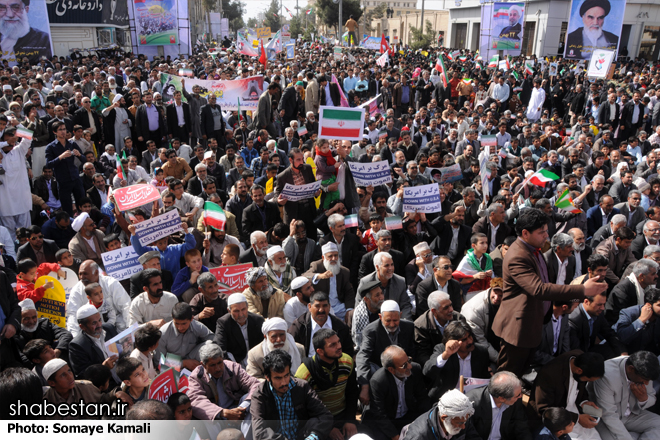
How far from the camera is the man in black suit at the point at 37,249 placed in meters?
6.07

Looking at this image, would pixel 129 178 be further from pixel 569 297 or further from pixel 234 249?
pixel 569 297

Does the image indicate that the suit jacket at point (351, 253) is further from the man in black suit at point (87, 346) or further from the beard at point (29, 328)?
the beard at point (29, 328)

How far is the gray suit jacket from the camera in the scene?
13.7ft

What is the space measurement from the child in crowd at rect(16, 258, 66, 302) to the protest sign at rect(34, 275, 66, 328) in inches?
1.7

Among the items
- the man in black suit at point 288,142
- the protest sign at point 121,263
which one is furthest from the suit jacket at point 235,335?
the man in black suit at point 288,142

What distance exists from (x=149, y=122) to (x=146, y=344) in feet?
26.5

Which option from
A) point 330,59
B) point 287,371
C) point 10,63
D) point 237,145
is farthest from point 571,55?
point 10,63

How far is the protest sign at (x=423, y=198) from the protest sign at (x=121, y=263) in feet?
11.3

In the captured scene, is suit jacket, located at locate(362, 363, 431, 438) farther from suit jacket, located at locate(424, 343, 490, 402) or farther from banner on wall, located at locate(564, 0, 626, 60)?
banner on wall, located at locate(564, 0, 626, 60)

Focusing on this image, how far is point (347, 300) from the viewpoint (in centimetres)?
566

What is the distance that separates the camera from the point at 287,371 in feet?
11.7

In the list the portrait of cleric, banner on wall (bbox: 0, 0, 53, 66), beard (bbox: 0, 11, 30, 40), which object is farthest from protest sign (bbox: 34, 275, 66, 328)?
the portrait of cleric

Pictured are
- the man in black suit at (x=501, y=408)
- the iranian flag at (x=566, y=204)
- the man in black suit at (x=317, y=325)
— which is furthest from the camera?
the iranian flag at (x=566, y=204)

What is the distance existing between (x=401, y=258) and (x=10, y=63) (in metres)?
20.1
